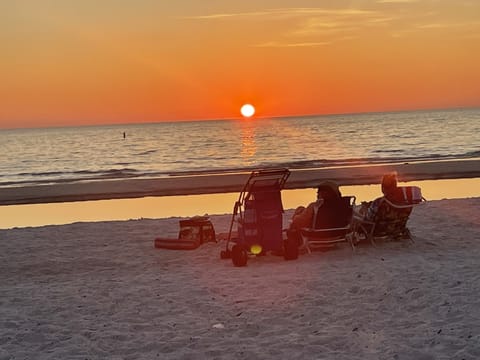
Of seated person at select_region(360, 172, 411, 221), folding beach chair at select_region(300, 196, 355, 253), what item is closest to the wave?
seated person at select_region(360, 172, 411, 221)

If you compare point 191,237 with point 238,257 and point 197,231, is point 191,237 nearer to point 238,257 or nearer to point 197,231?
point 197,231

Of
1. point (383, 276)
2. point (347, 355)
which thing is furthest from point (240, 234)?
point (347, 355)

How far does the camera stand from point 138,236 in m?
11.5

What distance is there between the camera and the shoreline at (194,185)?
21.3 metres

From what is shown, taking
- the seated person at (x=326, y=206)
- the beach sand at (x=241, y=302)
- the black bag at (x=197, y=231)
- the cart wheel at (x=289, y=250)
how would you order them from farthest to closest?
the black bag at (x=197, y=231)
the seated person at (x=326, y=206)
the cart wheel at (x=289, y=250)
the beach sand at (x=241, y=302)

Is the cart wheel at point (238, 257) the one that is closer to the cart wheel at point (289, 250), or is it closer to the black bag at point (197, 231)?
the cart wheel at point (289, 250)

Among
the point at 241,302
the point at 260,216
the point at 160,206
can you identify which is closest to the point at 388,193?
the point at 260,216

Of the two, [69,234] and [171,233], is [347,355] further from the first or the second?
[69,234]

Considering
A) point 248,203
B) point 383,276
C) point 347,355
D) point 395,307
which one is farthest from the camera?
point 248,203

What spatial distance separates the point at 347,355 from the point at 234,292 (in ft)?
7.57

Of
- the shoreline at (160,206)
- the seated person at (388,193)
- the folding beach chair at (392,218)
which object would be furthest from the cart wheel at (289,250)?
the shoreline at (160,206)

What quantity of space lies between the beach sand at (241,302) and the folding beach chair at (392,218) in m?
0.22

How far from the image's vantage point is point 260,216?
8.88m

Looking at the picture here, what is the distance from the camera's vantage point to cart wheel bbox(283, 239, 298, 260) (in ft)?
30.0
